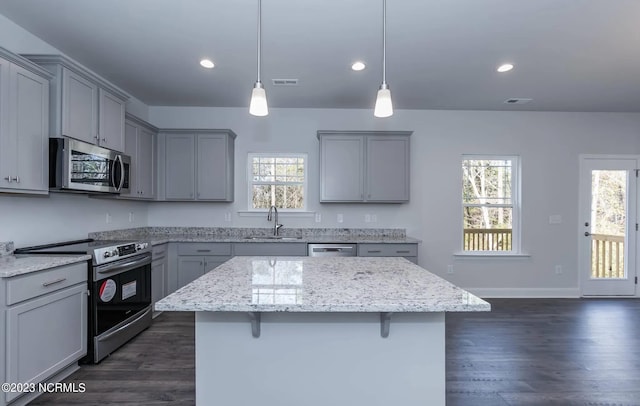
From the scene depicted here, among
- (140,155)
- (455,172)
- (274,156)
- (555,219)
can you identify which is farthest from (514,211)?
(140,155)

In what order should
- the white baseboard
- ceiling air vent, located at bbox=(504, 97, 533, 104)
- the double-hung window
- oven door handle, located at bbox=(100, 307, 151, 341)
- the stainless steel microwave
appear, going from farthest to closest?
1. the double-hung window
2. the white baseboard
3. ceiling air vent, located at bbox=(504, 97, 533, 104)
4. oven door handle, located at bbox=(100, 307, 151, 341)
5. the stainless steel microwave

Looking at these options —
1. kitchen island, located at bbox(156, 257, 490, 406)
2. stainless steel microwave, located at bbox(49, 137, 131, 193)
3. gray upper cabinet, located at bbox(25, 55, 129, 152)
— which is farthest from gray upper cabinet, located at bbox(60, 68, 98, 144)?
kitchen island, located at bbox(156, 257, 490, 406)

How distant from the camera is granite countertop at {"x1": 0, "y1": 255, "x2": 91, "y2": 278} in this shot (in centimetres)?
184

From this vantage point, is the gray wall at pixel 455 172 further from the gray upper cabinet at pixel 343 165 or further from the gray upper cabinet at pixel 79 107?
the gray upper cabinet at pixel 79 107

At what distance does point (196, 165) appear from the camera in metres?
4.04

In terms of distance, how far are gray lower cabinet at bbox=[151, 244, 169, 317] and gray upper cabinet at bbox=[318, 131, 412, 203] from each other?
2132mm

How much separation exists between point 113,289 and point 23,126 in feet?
4.68

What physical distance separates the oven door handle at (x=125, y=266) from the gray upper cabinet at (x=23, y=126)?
744mm

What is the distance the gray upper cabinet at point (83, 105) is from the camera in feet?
7.96

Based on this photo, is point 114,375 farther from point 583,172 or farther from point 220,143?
point 583,172

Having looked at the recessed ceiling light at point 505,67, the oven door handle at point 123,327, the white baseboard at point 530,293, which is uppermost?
the recessed ceiling light at point 505,67

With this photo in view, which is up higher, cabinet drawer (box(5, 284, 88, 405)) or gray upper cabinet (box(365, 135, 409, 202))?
gray upper cabinet (box(365, 135, 409, 202))

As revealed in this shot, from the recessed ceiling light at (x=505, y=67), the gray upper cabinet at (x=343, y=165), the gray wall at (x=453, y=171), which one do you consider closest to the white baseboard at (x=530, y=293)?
the gray wall at (x=453, y=171)

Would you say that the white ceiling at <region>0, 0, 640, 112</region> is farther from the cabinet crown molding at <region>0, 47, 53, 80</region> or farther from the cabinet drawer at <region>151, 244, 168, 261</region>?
the cabinet drawer at <region>151, 244, 168, 261</region>
